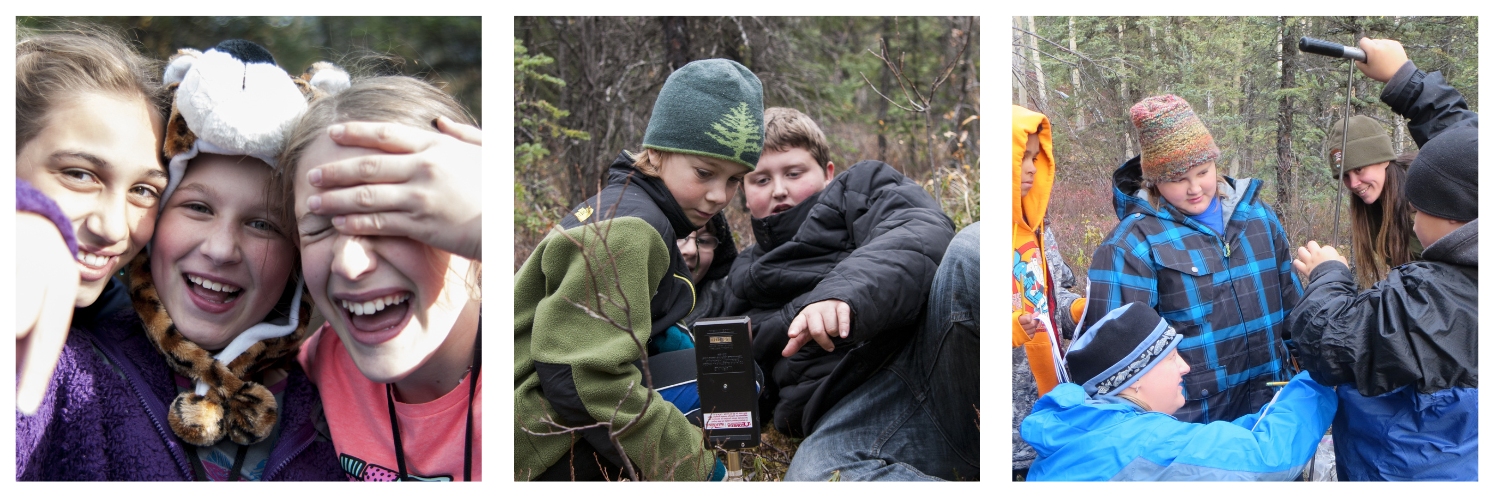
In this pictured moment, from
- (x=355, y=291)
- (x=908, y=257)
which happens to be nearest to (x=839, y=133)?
(x=908, y=257)

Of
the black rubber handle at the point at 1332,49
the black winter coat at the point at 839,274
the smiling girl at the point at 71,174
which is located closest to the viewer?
the smiling girl at the point at 71,174

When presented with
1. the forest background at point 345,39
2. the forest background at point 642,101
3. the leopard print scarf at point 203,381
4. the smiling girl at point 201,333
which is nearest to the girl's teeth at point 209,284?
the smiling girl at point 201,333

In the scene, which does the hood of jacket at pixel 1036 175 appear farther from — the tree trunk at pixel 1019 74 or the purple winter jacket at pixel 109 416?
the purple winter jacket at pixel 109 416

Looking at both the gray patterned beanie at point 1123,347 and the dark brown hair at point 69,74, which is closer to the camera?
the dark brown hair at point 69,74

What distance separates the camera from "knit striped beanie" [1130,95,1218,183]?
233 centimetres

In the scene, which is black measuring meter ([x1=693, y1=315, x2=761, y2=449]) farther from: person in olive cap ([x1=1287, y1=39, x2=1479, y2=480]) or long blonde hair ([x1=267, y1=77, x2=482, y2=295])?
person in olive cap ([x1=1287, y1=39, x2=1479, y2=480])

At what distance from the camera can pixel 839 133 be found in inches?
229

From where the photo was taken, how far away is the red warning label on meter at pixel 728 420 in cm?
220

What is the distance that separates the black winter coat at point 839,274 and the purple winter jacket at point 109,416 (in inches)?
55.4

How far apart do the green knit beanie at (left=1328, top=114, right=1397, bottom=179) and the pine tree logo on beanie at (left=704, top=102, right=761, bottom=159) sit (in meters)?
1.54

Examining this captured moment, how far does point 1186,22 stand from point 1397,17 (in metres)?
0.51

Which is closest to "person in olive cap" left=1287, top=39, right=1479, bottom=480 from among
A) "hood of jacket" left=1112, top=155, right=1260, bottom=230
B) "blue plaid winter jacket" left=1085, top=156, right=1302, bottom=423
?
"blue plaid winter jacket" left=1085, top=156, right=1302, bottom=423

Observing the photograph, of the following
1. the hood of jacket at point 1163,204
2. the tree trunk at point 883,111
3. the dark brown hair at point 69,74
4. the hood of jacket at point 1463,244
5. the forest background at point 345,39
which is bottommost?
the hood of jacket at point 1463,244

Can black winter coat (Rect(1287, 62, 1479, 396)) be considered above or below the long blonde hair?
below
